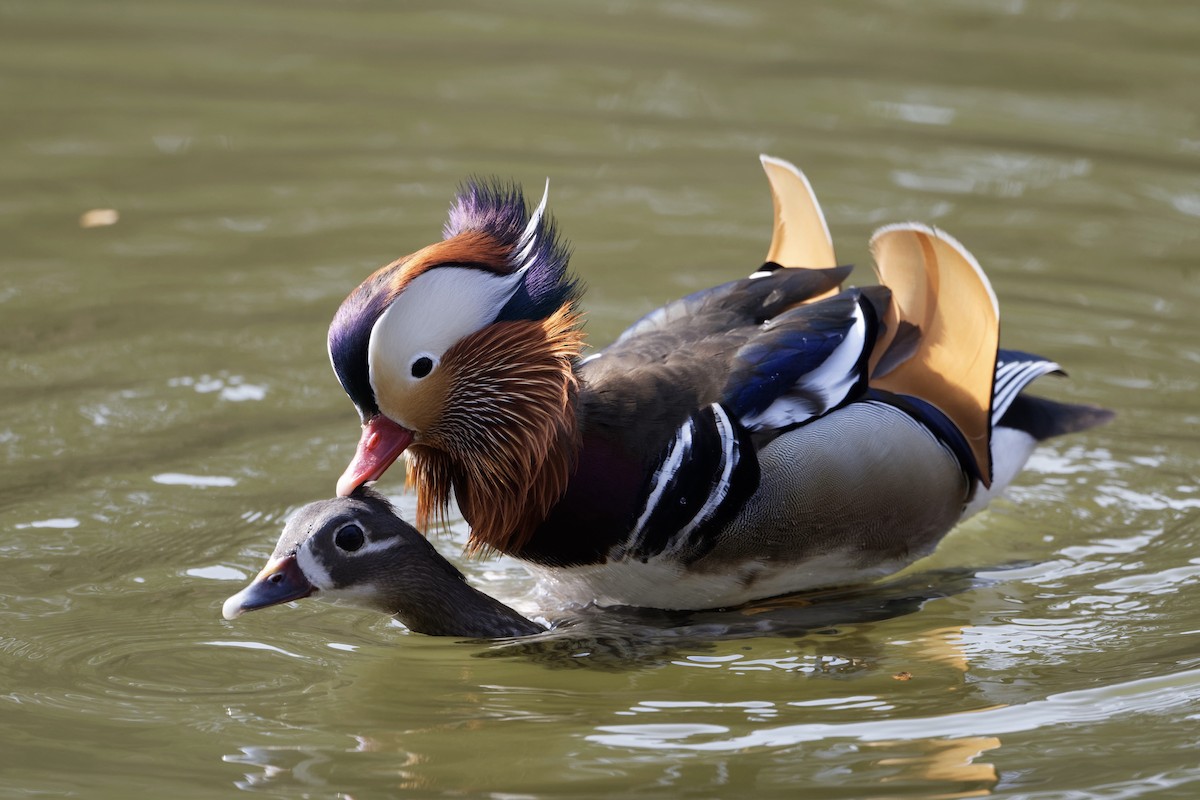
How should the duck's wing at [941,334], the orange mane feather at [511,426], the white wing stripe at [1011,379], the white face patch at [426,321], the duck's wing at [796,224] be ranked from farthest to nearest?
the duck's wing at [796,224] < the white wing stripe at [1011,379] < the duck's wing at [941,334] < the orange mane feather at [511,426] < the white face patch at [426,321]

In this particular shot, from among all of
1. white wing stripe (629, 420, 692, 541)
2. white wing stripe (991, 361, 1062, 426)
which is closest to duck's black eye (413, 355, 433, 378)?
white wing stripe (629, 420, 692, 541)

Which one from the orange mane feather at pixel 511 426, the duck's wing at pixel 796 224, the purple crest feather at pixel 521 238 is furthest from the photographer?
the duck's wing at pixel 796 224

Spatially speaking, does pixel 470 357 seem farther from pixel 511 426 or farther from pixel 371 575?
pixel 371 575

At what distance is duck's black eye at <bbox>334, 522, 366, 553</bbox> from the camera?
4938 millimetres

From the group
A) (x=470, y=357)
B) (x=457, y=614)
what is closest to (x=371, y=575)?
(x=457, y=614)

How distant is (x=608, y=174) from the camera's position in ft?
30.3

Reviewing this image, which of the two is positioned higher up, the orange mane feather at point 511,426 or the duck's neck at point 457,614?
the orange mane feather at point 511,426

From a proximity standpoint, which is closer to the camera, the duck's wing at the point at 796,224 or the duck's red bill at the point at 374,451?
the duck's red bill at the point at 374,451

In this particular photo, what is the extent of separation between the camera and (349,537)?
4.96m

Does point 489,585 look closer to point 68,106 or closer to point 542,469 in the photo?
point 542,469

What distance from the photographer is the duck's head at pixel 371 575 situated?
4852 mm

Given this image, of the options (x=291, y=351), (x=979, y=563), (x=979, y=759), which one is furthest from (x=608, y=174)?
(x=979, y=759)

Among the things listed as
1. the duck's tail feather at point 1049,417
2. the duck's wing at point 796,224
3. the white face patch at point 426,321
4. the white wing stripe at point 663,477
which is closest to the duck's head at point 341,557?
the white face patch at point 426,321

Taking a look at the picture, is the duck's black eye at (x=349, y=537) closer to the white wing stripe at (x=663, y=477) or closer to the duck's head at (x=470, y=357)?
the duck's head at (x=470, y=357)
